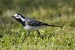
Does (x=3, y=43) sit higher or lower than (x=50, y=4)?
higher

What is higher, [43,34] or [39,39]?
[39,39]

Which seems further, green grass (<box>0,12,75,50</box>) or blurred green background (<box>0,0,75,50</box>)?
blurred green background (<box>0,0,75,50</box>)

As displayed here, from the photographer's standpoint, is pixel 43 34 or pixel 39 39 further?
pixel 43 34

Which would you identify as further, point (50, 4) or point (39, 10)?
point (50, 4)

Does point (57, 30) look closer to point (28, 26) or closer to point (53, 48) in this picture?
point (28, 26)

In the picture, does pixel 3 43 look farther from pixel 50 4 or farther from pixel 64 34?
pixel 50 4

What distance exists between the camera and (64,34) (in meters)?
10.5

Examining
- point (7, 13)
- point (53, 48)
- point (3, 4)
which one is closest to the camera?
point (53, 48)

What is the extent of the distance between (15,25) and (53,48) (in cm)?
448

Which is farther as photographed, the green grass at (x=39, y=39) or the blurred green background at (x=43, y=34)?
the blurred green background at (x=43, y=34)

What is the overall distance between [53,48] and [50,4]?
10.5m

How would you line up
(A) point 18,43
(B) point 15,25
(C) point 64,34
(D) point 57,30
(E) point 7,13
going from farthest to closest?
(E) point 7,13 < (B) point 15,25 < (D) point 57,30 < (C) point 64,34 < (A) point 18,43

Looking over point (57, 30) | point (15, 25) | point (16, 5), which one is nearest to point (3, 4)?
point (16, 5)

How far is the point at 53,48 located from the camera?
882cm
